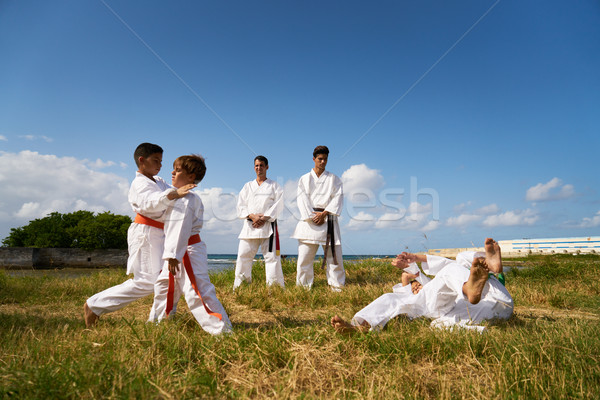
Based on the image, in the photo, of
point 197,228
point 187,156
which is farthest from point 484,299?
point 187,156

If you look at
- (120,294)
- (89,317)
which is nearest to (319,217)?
(120,294)

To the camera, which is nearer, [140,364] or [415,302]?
[140,364]

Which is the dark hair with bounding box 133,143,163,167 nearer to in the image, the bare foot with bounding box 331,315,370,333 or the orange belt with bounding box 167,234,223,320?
the orange belt with bounding box 167,234,223,320

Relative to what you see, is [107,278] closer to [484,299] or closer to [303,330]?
[303,330]

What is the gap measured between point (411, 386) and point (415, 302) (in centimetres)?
136

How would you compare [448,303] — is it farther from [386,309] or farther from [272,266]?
[272,266]

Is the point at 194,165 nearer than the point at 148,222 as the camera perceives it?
Yes

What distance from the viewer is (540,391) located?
1956 mm

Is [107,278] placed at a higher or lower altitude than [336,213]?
lower

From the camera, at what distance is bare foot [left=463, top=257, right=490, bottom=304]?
2822 millimetres

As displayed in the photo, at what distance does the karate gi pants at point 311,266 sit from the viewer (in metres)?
6.10

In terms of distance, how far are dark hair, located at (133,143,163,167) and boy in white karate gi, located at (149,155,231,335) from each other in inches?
22.2

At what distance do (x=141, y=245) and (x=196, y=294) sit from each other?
0.93 meters

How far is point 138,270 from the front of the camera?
11.6ft
